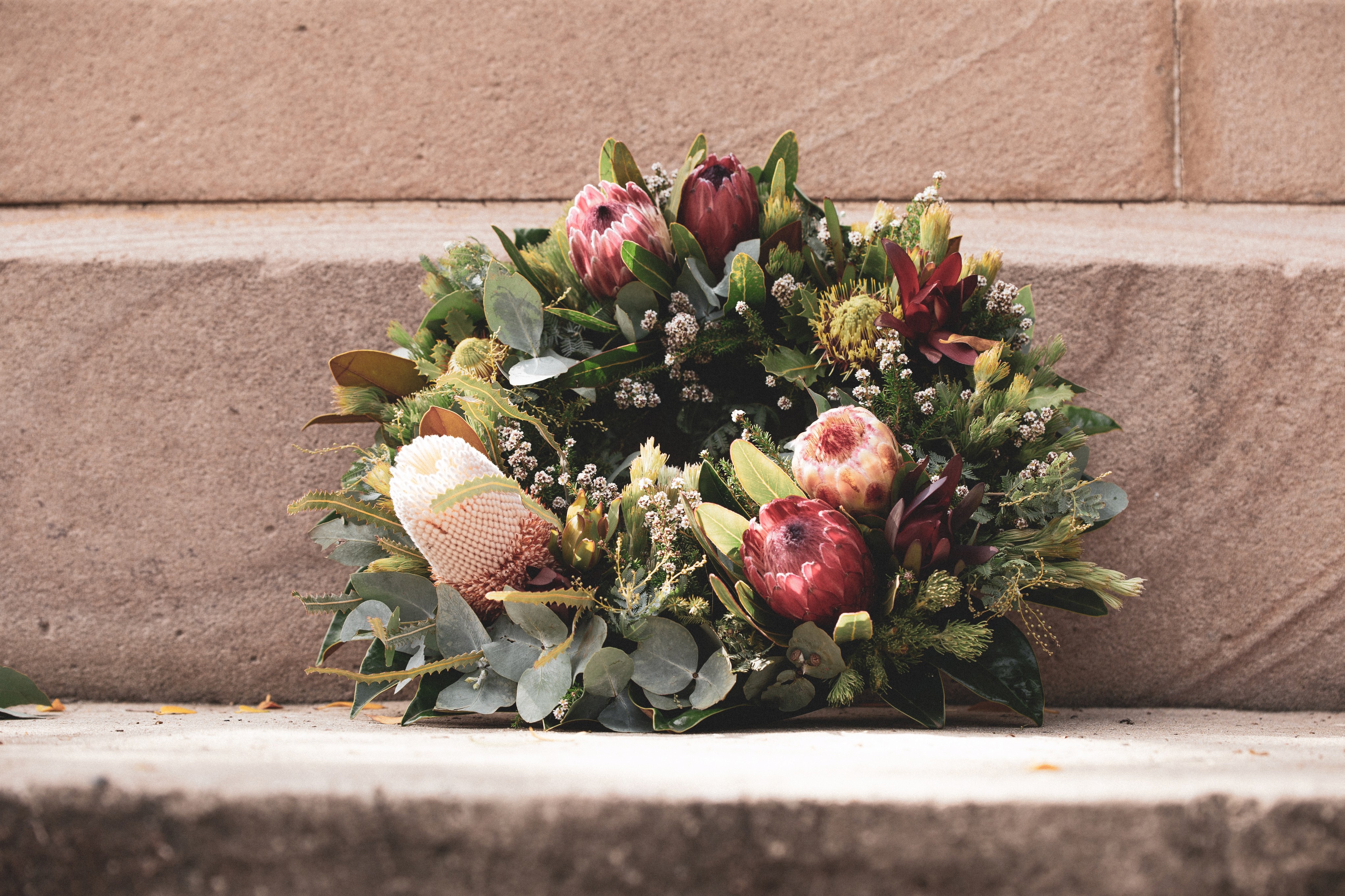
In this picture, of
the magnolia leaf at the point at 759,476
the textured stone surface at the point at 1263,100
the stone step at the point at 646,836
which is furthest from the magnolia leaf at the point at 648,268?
the textured stone surface at the point at 1263,100

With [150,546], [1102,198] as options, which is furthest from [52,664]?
[1102,198]

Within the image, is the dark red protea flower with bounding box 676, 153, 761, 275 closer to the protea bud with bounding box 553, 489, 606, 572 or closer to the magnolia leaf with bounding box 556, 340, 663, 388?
the magnolia leaf with bounding box 556, 340, 663, 388

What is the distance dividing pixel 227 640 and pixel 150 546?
17 cm

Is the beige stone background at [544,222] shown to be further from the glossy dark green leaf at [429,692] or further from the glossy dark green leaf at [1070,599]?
the glossy dark green leaf at [429,692]

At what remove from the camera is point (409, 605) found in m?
0.85

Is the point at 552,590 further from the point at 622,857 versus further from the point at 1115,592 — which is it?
the point at 1115,592

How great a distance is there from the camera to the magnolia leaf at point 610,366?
88cm

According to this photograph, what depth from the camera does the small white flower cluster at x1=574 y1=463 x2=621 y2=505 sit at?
0.88 m

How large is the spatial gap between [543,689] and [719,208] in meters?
0.54

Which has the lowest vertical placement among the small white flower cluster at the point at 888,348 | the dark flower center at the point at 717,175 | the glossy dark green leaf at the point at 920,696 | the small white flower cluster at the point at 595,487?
the glossy dark green leaf at the point at 920,696

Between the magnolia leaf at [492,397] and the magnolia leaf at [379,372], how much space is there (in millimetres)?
89

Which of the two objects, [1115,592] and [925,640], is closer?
[925,640]

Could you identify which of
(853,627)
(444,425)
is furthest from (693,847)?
(444,425)

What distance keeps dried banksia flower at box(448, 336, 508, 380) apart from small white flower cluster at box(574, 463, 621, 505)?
0.50 feet
